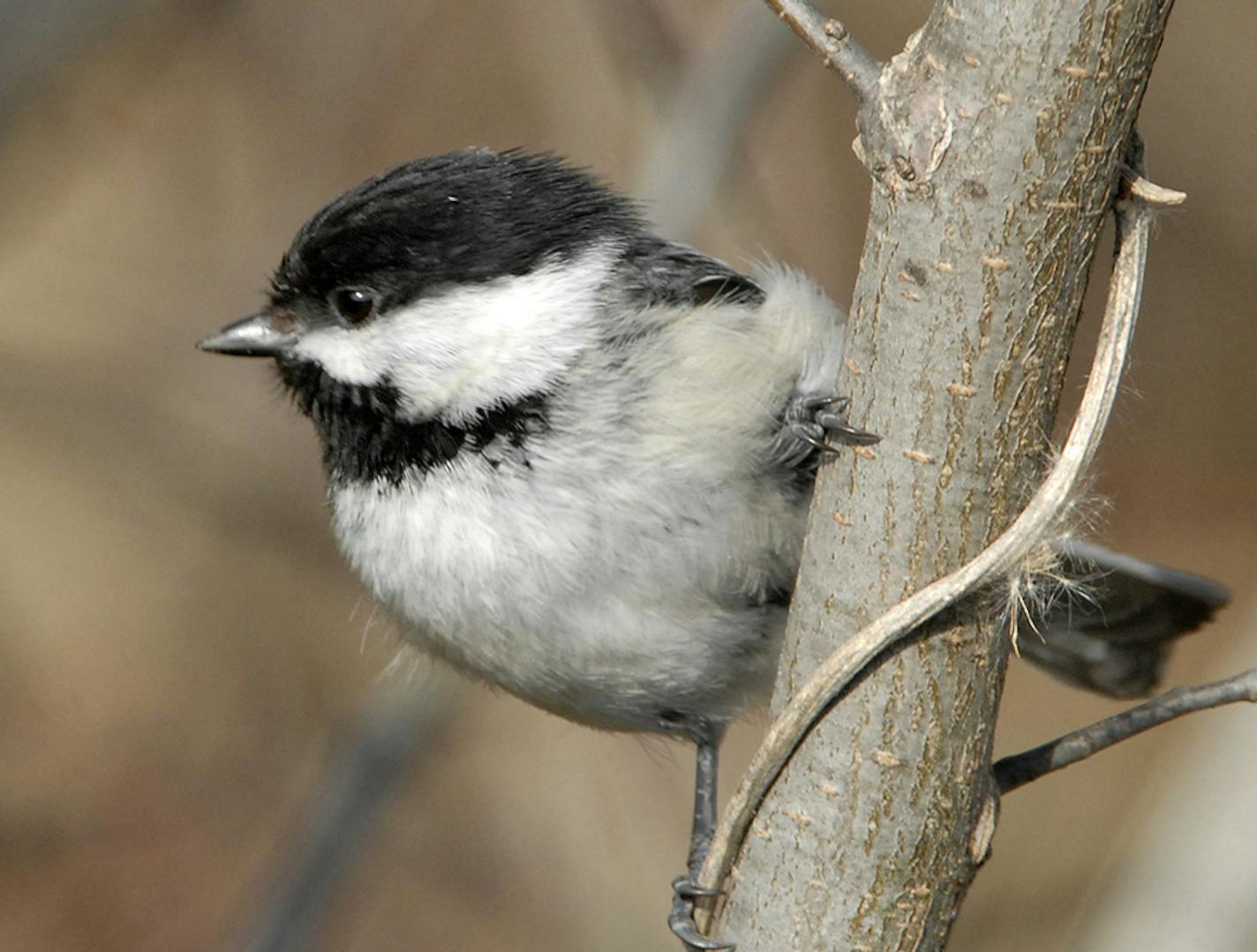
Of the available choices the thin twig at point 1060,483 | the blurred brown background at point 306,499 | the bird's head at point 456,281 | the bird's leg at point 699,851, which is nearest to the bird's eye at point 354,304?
the bird's head at point 456,281

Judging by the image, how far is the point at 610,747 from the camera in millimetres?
3471

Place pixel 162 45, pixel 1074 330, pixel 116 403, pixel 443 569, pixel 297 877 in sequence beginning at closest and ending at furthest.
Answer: pixel 1074 330, pixel 443 569, pixel 297 877, pixel 162 45, pixel 116 403

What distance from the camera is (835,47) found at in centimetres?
102

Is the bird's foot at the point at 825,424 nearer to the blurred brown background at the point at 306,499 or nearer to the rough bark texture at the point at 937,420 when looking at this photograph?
the rough bark texture at the point at 937,420

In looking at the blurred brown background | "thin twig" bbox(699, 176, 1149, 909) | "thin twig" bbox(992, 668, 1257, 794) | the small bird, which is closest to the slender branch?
"thin twig" bbox(699, 176, 1149, 909)

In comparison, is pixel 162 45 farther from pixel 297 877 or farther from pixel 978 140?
pixel 978 140

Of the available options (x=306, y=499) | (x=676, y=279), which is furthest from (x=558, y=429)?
(x=306, y=499)

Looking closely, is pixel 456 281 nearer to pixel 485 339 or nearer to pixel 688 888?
pixel 485 339

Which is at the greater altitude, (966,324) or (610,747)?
(966,324)

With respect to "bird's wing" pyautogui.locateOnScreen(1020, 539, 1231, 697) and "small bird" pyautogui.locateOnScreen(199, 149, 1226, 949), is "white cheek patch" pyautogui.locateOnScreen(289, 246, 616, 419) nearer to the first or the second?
"small bird" pyautogui.locateOnScreen(199, 149, 1226, 949)

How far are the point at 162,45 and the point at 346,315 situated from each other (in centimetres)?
177

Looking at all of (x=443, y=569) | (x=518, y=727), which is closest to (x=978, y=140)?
(x=443, y=569)

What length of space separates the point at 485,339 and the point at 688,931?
2.20 feet

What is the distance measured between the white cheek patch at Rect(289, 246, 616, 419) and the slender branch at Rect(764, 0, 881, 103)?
55cm
